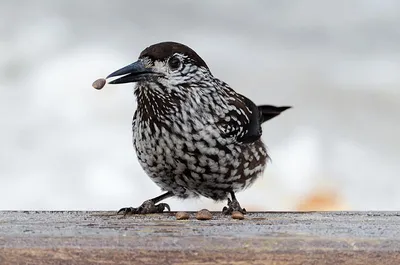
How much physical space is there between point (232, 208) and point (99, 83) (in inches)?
31.2

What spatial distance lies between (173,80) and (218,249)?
1.92 m

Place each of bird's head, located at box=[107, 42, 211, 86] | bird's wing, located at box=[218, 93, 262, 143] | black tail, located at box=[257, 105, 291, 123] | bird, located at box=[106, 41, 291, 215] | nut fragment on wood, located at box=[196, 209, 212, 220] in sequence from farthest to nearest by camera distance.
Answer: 1. black tail, located at box=[257, 105, 291, 123]
2. bird's wing, located at box=[218, 93, 262, 143]
3. bird, located at box=[106, 41, 291, 215]
4. bird's head, located at box=[107, 42, 211, 86]
5. nut fragment on wood, located at box=[196, 209, 212, 220]

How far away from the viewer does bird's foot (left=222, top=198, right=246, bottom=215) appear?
3921mm

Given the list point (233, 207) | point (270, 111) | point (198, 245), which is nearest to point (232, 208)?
point (233, 207)

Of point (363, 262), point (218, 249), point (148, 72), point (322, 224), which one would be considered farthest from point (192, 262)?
point (148, 72)

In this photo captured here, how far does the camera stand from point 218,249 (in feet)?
8.19

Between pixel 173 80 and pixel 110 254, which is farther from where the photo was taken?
pixel 173 80

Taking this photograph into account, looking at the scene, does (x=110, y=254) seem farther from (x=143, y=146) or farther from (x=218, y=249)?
(x=143, y=146)

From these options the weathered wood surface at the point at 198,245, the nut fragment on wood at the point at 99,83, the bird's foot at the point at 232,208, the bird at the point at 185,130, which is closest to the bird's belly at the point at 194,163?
the bird at the point at 185,130

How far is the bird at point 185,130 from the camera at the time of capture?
13.9 feet

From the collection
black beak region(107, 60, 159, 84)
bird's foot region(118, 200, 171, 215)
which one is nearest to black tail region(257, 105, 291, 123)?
black beak region(107, 60, 159, 84)

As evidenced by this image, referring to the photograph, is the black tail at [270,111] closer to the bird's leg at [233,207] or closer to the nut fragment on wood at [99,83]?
the bird's leg at [233,207]

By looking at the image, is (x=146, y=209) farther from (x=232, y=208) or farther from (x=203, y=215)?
(x=203, y=215)

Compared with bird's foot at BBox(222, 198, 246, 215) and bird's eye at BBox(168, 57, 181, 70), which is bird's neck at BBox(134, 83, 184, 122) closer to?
bird's eye at BBox(168, 57, 181, 70)
